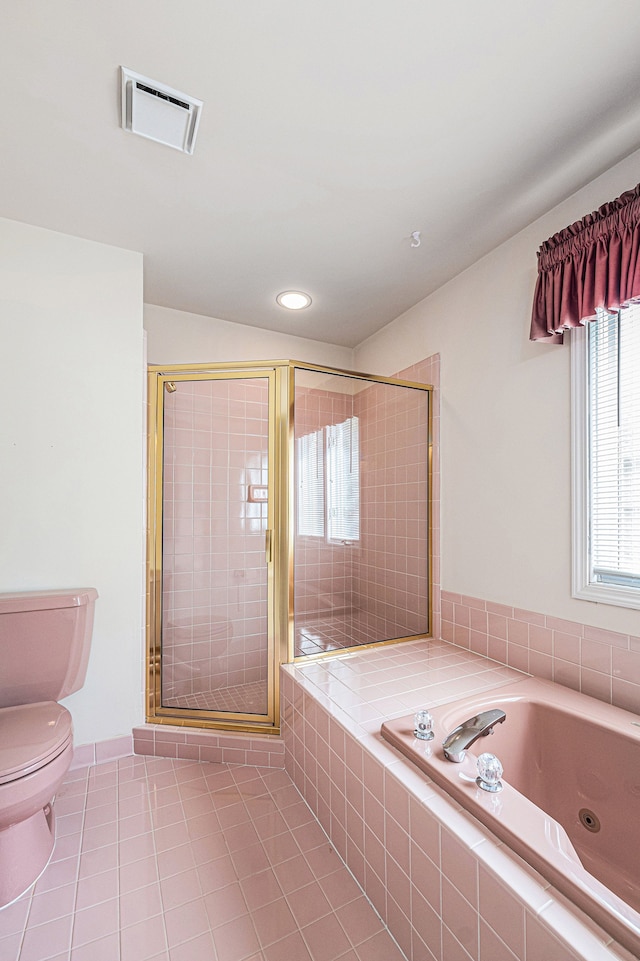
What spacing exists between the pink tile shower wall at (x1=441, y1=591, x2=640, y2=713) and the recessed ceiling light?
187 centimetres

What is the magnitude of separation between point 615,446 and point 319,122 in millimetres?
1470

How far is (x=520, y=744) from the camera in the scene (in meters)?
1.48

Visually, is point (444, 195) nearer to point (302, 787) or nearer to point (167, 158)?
point (167, 158)

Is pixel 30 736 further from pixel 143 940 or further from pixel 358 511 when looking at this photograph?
pixel 358 511

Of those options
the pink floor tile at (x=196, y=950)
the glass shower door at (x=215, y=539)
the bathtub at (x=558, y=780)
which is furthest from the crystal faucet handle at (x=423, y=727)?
the glass shower door at (x=215, y=539)

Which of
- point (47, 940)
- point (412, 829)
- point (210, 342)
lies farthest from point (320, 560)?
point (210, 342)

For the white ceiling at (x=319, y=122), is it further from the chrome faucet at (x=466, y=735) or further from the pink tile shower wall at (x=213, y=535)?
the chrome faucet at (x=466, y=735)

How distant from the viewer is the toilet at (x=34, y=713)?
125 centimetres

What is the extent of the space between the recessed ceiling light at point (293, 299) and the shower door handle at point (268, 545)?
1.38 meters

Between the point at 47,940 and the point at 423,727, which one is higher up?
the point at 423,727

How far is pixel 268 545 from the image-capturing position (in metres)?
2.09

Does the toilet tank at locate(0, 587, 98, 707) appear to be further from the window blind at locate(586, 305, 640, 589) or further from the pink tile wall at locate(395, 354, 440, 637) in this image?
the window blind at locate(586, 305, 640, 589)

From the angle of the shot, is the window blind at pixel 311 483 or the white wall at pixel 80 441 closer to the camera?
the white wall at pixel 80 441

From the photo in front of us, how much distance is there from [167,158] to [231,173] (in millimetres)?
222
